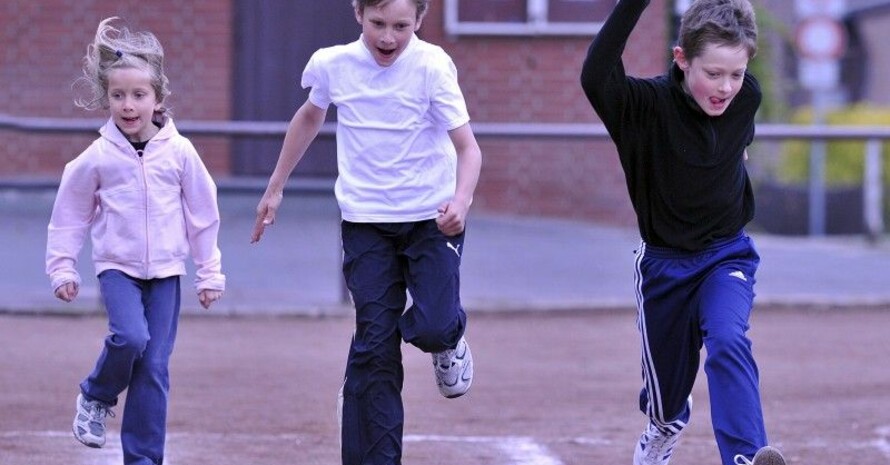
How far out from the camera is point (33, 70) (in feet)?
50.9

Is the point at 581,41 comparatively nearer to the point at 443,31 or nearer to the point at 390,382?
the point at 443,31

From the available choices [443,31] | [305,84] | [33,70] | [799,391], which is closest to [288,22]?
[443,31]

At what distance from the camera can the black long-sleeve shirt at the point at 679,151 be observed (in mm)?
5621

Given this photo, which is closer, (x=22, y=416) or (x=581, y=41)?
(x=22, y=416)

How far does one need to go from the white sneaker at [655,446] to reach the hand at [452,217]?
1091mm

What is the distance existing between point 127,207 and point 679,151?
1.87 meters

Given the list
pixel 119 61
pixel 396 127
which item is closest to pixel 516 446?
pixel 396 127

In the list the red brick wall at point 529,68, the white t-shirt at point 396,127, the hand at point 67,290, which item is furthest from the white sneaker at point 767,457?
the red brick wall at point 529,68

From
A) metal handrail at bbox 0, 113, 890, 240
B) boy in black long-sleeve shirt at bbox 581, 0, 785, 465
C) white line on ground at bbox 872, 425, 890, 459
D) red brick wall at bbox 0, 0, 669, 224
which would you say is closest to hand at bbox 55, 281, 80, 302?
boy in black long-sleeve shirt at bbox 581, 0, 785, 465

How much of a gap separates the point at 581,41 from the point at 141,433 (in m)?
10.5

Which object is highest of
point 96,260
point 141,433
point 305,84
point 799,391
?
point 305,84

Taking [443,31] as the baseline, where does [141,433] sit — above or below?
below

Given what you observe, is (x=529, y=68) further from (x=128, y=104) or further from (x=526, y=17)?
(x=128, y=104)

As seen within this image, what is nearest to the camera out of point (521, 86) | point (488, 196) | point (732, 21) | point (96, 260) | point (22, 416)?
point (732, 21)
